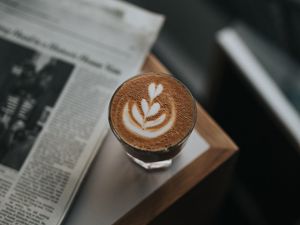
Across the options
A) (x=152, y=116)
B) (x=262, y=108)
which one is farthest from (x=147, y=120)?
(x=262, y=108)

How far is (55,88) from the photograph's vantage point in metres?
0.49

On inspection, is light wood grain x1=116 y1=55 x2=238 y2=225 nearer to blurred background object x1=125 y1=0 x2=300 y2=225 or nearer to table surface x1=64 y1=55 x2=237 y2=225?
table surface x1=64 y1=55 x2=237 y2=225

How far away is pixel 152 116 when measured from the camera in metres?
0.41

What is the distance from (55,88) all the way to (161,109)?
143 mm

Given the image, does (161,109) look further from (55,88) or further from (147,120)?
(55,88)

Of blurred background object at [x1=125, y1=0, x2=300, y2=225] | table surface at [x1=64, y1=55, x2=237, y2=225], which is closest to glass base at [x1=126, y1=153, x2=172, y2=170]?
table surface at [x1=64, y1=55, x2=237, y2=225]

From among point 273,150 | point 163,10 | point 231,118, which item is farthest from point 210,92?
point 163,10

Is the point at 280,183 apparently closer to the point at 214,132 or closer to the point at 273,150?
the point at 273,150

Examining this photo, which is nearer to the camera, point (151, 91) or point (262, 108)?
point (151, 91)

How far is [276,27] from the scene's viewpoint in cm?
65

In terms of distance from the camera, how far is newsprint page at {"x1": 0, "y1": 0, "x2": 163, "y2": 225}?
0.45 metres

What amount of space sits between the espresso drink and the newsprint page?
7 cm

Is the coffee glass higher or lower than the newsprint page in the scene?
higher

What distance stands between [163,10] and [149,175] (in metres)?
0.62
